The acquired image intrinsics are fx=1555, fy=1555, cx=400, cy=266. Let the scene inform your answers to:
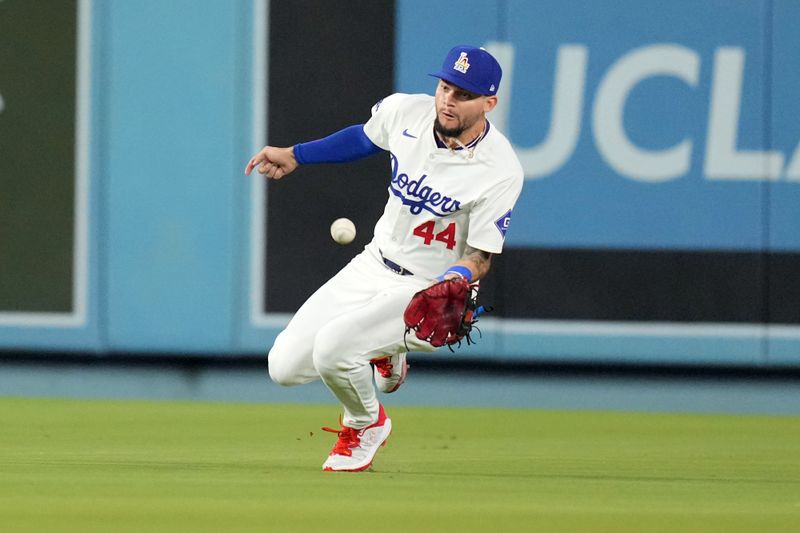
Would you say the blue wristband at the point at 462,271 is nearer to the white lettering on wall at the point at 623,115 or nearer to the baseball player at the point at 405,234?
the baseball player at the point at 405,234

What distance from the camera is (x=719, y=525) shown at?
4.45 meters

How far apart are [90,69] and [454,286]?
151 inches

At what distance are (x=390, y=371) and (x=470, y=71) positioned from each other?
122 cm

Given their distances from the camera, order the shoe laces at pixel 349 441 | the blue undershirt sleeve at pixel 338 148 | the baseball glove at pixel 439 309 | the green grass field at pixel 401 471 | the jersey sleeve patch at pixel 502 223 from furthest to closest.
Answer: the blue undershirt sleeve at pixel 338 148 < the shoe laces at pixel 349 441 < the jersey sleeve patch at pixel 502 223 < the baseball glove at pixel 439 309 < the green grass field at pixel 401 471

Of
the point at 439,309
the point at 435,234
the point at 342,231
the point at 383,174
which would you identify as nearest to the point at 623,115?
the point at 383,174

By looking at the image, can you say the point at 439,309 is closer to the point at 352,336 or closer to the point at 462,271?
the point at 462,271

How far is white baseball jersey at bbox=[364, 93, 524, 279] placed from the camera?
559 cm

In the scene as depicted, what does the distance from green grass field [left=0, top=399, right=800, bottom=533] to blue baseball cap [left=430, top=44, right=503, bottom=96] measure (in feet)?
4.58

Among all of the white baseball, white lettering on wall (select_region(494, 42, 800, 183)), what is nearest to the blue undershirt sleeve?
the white baseball

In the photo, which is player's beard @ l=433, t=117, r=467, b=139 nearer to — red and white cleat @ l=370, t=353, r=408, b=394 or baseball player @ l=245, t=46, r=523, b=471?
baseball player @ l=245, t=46, r=523, b=471

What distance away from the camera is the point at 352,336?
5516 mm

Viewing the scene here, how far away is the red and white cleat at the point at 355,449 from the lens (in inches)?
222

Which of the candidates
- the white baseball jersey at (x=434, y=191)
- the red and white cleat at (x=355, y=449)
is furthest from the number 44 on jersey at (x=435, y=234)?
the red and white cleat at (x=355, y=449)

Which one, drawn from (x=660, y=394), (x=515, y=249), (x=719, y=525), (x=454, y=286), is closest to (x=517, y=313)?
(x=515, y=249)
